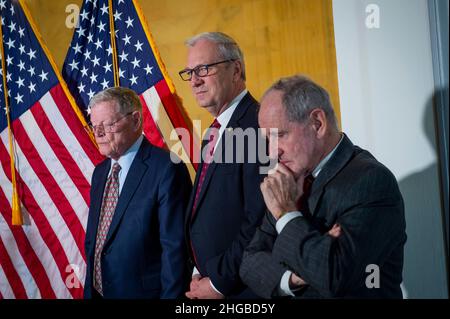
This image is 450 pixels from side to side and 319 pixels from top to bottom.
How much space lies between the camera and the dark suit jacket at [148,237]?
7.22 feet

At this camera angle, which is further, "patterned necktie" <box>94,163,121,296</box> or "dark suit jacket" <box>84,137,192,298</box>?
"patterned necktie" <box>94,163,121,296</box>

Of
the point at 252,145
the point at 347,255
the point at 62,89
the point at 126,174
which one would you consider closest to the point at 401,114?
the point at 252,145

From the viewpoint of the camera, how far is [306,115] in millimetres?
1688

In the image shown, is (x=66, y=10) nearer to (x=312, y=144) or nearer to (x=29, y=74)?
(x=29, y=74)

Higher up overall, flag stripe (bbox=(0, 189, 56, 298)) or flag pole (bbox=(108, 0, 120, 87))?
flag pole (bbox=(108, 0, 120, 87))

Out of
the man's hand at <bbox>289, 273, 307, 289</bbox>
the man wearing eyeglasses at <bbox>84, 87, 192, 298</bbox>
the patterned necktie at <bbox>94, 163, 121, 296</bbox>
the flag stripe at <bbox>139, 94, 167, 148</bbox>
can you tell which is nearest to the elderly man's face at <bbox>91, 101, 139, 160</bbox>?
the man wearing eyeglasses at <bbox>84, 87, 192, 298</bbox>

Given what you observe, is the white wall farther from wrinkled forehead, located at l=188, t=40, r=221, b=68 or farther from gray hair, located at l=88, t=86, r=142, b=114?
gray hair, located at l=88, t=86, r=142, b=114

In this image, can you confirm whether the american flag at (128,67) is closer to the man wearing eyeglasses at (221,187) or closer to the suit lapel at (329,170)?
the man wearing eyeglasses at (221,187)

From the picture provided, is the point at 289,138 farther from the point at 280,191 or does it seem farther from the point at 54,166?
the point at 54,166

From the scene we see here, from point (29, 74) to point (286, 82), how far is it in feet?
6.37

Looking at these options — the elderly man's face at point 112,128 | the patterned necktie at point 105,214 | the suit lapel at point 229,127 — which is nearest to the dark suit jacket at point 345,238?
the suit lapel at point 229,127

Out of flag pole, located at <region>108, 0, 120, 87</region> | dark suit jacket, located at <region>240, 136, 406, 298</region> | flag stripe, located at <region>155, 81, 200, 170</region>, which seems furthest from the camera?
flag pole, located at <region>108, 0, 120, 87</region>

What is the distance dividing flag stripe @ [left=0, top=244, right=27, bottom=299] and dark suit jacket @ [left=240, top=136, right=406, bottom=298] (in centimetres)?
185

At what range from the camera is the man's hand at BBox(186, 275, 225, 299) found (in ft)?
6.56
